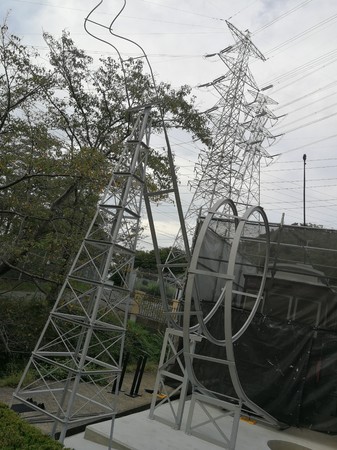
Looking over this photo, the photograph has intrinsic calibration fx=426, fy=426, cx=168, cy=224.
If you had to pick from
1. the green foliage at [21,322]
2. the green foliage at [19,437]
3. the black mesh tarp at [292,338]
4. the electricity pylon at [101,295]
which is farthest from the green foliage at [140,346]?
the green foliage at [19,437]

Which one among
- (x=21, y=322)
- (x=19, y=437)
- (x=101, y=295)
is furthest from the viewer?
(x=21, y=322)

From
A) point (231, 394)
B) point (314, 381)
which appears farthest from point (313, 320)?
point (231, 394)

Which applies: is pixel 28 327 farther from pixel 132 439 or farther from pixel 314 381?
pixel 314 381

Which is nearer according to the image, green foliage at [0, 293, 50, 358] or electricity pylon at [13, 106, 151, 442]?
electricity pylon at [13, 106, 151, 442]

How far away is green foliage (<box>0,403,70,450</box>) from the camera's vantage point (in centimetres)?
376

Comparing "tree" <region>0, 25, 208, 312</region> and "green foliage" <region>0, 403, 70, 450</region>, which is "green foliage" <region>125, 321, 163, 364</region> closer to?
"tree" <region>0, 25, 208, 312</region>

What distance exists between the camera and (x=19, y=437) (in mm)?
A: 3867

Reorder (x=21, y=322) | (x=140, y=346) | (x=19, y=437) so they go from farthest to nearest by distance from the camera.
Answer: (x=140, y=346), (x=21, y=322), (x=19, y=437)

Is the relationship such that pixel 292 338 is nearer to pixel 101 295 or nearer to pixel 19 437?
pixel 101 295

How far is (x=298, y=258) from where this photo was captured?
968 centimetres

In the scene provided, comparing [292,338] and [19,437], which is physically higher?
[292,338]

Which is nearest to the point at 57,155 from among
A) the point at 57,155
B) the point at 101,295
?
the point at 57,155

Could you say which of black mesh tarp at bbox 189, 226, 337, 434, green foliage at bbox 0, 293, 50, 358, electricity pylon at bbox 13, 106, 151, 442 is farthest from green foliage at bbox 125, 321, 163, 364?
electricity pylon at bbox 13, 106, 151, 442

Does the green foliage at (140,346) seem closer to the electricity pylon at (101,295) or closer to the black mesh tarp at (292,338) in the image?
the black mesh tarp at (292,338)
